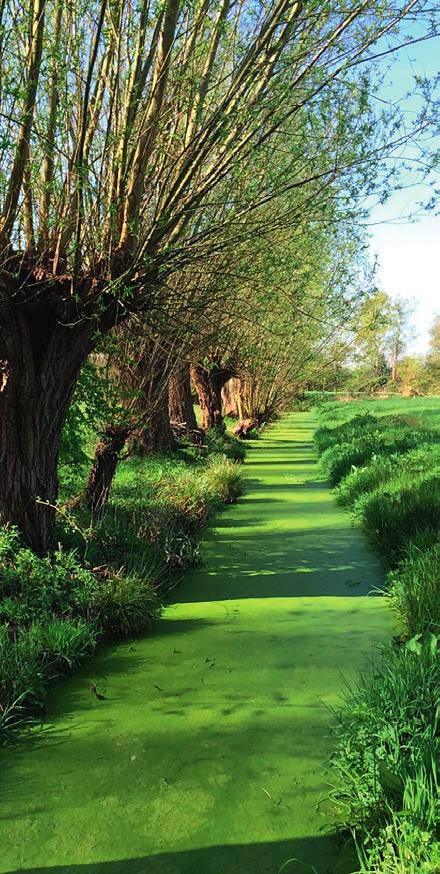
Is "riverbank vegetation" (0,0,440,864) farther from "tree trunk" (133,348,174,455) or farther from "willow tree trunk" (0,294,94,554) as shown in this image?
"tree trunk" (133,348,174,455)

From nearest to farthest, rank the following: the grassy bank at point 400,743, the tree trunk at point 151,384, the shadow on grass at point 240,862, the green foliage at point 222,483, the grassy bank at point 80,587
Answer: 1. the grassy bank at point 400,743
2. the shadow on grass at point 240,862
3. the grassy bank at point 80,587
4. the tree trunk at point 151,384
5. the green foliage at point 222,483

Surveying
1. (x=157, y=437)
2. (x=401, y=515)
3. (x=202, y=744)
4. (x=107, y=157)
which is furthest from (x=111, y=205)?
(x=157, y=437)

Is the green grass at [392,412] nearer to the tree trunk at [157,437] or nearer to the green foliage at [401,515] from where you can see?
the tree trunk at [157,437]

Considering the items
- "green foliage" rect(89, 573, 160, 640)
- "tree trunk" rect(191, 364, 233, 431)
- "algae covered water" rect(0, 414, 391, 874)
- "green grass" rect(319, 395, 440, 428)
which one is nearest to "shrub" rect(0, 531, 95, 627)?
"green foliage" rect(89, 573, 160, 640)

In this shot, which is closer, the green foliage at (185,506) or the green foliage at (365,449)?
the green foliage at (185,506)

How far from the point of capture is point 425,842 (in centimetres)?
221

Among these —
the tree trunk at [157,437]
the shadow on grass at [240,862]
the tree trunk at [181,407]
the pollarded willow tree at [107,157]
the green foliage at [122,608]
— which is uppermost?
the pollarded willow tree at [107,157]

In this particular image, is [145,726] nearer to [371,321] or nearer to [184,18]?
[184,18]

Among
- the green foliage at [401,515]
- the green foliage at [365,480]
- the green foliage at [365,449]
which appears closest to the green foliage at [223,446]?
the green foliage at [365,449]

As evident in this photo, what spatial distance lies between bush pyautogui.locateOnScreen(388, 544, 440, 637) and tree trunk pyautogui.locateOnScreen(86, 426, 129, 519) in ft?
11.1

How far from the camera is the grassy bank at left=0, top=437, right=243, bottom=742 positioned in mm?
3953

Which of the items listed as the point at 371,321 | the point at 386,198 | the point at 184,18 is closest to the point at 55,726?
the point at 386,198

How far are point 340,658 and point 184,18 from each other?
442 cm

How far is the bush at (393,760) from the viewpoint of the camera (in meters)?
2.33
